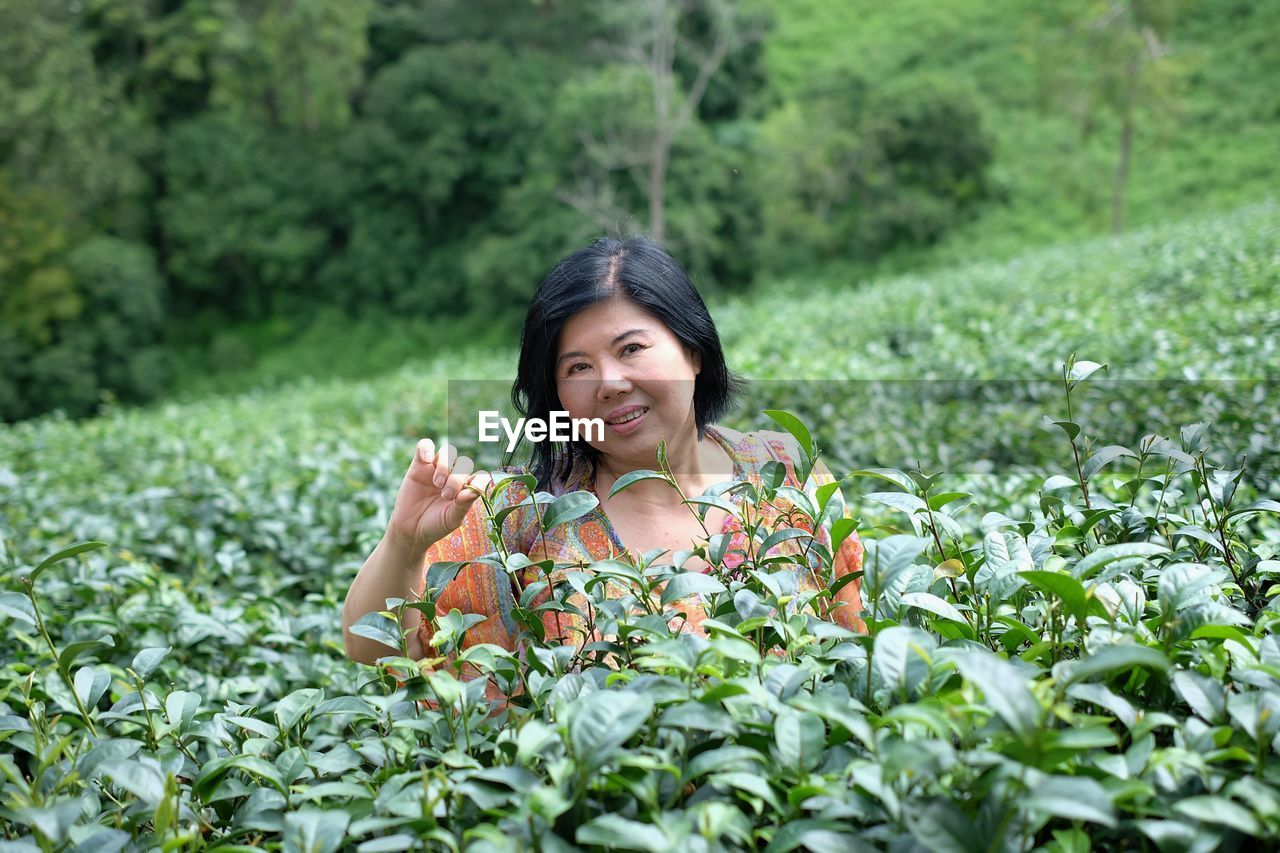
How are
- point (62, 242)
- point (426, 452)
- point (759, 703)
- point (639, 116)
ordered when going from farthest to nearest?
point (62, 242) < point (639, 116) < point (426, 452) < point (759, 703)

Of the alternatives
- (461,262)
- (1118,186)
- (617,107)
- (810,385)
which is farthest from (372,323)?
(810,385)

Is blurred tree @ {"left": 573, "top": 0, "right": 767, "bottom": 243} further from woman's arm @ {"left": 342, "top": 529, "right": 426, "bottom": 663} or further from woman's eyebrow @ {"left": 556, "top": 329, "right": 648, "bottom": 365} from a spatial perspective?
woman's arm @ {"left": 342, "top": 529, "right": 426, "bottom": 663}

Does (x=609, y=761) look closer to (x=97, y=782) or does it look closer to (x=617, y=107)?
(x=97, y=782)

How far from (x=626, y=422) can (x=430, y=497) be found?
0.29 m

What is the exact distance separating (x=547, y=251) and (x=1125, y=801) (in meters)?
16.9

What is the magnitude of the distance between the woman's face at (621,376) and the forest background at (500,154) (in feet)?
45.8

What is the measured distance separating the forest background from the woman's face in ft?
45.8

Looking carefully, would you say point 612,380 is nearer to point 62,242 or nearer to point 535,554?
point 535,554

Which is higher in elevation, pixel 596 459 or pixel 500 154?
pixel 500 154

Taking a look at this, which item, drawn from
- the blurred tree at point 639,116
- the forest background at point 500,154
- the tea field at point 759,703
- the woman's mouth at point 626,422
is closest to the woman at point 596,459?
the woman's mouth at point 626,422

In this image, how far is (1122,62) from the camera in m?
13.3

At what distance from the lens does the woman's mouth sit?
1.34m

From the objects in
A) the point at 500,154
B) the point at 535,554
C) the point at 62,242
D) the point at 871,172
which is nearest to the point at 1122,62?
the point at 871,172

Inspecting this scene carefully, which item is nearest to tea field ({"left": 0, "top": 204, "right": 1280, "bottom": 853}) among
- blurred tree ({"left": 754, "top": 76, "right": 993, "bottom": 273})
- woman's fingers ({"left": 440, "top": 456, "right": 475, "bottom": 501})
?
woman's fingers ({"left": 440, "top": 456, "right": 475, "bottom": 501})
